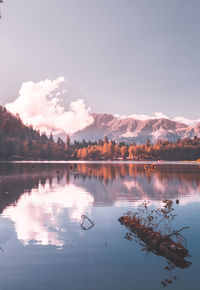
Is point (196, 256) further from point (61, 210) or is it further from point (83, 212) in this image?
point (61, 210)

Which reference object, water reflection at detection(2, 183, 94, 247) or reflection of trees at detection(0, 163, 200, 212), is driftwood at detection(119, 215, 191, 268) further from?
reflection of trees at detection(0, 163, 200, 212)

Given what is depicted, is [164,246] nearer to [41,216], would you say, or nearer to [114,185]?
[41,216]

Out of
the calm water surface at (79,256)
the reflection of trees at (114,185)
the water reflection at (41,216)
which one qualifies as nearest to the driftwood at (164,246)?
the calm water surface at (79,256)

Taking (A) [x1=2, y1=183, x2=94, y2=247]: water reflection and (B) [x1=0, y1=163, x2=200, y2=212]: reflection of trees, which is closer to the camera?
(A) [x1=2, y1=183, x2=94, y2=247]: water reflection

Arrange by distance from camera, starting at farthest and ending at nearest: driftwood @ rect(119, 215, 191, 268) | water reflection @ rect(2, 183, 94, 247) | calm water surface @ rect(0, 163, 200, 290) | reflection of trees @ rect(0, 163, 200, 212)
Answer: reflection of trees @ rect(0, 163, 200, 212)
water reflection @ rect(2, 183, 94, 247)
driftwood @ rect(119, 215, 191, 268)
calm water surface @ rect(0, 163, 200, 290)

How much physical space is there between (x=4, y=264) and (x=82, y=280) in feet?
18.1

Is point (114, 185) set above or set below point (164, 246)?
below

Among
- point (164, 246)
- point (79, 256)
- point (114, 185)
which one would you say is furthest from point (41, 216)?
Answer: point (114, 185)

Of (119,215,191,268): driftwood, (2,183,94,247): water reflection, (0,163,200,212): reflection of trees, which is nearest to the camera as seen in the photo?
(119,215,191,268): driftwood

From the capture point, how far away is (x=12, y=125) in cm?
1367

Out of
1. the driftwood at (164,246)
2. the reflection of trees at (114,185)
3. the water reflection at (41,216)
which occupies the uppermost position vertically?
the driftwood at (164,246)

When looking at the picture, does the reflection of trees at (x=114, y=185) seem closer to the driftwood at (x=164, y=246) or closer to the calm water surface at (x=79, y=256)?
the calm water surface at (x=79, y=256)

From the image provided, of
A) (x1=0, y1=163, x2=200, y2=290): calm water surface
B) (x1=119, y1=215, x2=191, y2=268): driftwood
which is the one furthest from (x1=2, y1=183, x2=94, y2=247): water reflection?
(x1=119, y1=215, x2=191, y2=268): driftwood

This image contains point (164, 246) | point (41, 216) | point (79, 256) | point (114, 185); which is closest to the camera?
point (164, 246)
